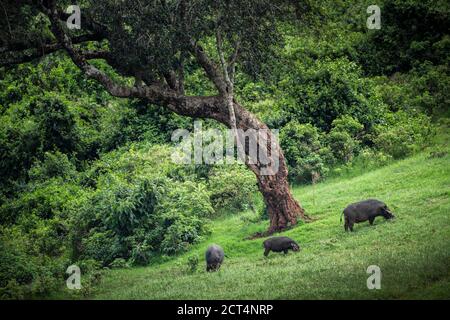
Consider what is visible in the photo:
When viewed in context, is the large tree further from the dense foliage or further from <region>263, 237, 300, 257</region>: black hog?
<region>263, 237, 300, 257</region>: black hog

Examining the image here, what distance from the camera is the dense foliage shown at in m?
22.2

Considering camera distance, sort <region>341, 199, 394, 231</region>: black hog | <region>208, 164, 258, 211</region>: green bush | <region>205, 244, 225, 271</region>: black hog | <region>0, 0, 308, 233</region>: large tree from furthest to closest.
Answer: <region>208, 164, 258, 211</region>: green bush < <region>0, 0, 308, 233</region>: large tree < <region>341, 199, 394, 231</region>: black hog < <region>205, 244, 225, 271</region>: black hog

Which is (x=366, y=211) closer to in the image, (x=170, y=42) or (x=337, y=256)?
(x=337, y=256)

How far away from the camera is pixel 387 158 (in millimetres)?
26250

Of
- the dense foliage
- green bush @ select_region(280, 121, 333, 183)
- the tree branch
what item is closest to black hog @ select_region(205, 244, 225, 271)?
the dense foliage

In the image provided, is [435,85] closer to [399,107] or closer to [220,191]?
[399,107]

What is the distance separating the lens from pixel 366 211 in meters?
19.1

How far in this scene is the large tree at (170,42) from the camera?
19312 millimetres

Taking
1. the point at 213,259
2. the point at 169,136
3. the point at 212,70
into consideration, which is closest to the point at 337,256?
the point at 213,259

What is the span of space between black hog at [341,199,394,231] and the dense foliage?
5344mm

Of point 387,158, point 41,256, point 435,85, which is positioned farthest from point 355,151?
point 41,256

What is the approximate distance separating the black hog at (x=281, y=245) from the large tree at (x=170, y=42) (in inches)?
97.1

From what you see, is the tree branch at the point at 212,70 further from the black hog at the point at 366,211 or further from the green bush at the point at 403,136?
the green bush at the point at 403,136

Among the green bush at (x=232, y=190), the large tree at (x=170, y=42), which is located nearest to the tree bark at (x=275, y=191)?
the large tree at (x=170, y=42)
